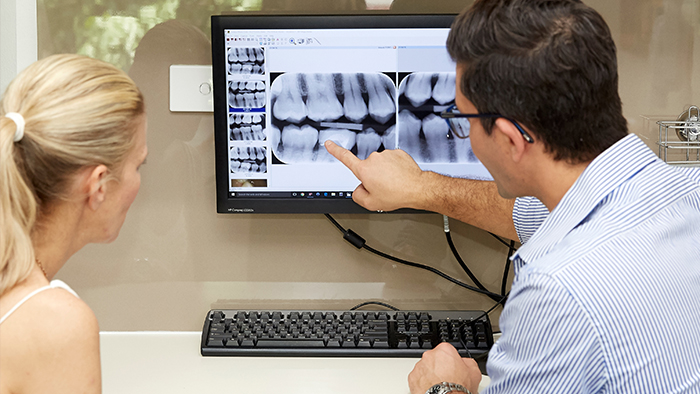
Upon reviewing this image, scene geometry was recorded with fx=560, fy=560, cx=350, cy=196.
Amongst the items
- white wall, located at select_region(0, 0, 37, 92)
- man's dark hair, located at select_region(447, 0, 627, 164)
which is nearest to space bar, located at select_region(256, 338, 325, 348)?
man's dark hair, located at select_region(447, 0, 627, 164)

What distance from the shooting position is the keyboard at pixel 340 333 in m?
1.34

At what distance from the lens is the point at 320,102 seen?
4.66 feet

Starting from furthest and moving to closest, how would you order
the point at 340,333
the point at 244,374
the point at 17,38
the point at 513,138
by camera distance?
1. the point at 17,38
2. the point at 340,333
3. the point at 244,374
4. the point at 513,138

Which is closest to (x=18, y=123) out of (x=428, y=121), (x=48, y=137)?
(x=48, y=137)

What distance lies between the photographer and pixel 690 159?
1.51 m

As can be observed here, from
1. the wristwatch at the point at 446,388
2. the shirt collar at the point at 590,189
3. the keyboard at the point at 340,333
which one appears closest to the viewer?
the shirt collar at the point at 590,189

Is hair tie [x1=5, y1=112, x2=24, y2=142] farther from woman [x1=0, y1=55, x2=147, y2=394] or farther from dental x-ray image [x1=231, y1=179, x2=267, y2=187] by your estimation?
dental x-ray image [x1=231, y1=179, x2=267, y2=187]

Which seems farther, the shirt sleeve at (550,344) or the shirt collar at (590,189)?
the shirt collar at (590,189)

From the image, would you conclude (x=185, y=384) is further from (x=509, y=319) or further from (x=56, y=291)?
(x=509, y=319)

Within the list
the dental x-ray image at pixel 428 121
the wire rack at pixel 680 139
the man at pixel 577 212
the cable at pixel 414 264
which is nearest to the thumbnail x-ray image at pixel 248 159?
the cable at pixel 414 264

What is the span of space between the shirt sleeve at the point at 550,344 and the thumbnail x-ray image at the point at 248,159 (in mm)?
811

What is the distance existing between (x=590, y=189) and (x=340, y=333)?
0.75 metres

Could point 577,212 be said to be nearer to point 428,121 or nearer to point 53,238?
point 428,121

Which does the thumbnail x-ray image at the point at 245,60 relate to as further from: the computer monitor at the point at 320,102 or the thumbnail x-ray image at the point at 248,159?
the thumbnail x-ray image at the point at 248,159
